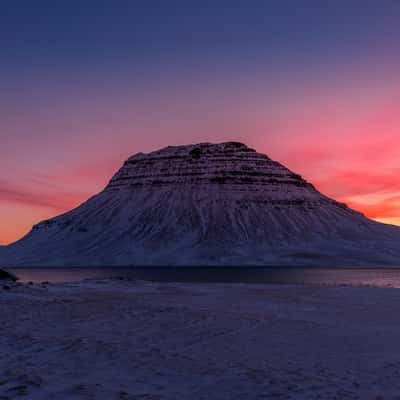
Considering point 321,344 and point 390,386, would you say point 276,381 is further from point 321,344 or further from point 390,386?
point 321,344

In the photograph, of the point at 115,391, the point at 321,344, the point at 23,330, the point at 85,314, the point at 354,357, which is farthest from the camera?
the point at 85,314

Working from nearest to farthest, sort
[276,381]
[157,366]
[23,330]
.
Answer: [276,381]
[157,366]
[23,330]

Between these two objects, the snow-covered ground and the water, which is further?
the water

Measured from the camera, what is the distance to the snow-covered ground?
10.5m

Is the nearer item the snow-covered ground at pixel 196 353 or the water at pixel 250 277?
the snow-covered ground at pixel 196 353

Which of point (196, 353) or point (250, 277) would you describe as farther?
point (250, 277)

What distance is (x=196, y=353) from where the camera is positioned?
14250 millimetres

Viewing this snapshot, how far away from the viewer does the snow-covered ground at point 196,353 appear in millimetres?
10477

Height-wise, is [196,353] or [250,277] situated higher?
[250,277]

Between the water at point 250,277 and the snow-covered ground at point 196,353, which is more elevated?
the water at point 250,277

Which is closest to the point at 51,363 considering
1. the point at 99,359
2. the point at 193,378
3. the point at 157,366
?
the point at 99,359

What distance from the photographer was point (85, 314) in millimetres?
23141

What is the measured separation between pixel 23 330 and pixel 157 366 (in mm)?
6873

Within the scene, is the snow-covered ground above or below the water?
below
